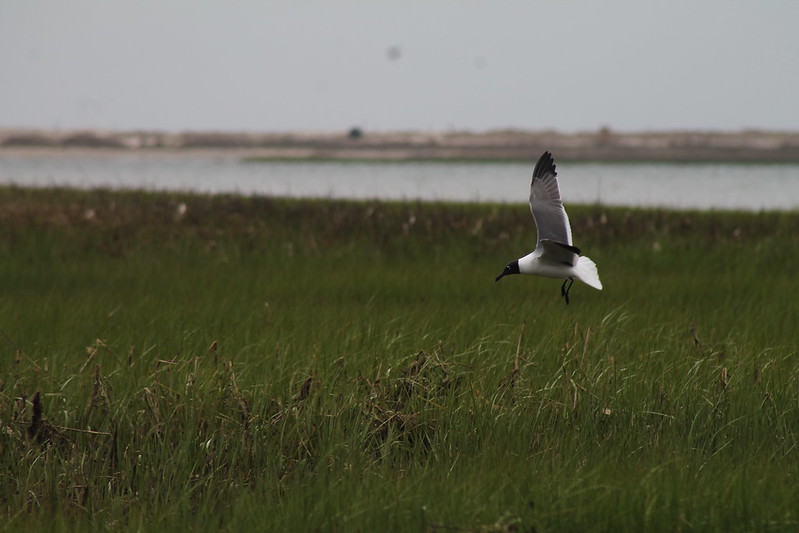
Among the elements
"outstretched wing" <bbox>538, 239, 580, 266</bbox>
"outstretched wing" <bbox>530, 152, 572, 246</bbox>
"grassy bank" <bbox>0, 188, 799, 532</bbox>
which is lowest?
"grassy bank" <bbox>0, 188, 799, 532</bbox>

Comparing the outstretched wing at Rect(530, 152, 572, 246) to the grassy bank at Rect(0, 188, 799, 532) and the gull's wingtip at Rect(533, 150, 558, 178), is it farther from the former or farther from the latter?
the grassy bank at Rect(0, 188, 799, 532)

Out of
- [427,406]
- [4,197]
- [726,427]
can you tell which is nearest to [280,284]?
[427,406]

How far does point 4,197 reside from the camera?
66.7 feet

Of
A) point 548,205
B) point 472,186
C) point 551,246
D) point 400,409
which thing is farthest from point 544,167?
point 472,186

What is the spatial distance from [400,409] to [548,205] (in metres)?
2.79

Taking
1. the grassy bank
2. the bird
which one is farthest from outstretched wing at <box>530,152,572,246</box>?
the grassy bank

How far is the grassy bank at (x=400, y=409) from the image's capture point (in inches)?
185

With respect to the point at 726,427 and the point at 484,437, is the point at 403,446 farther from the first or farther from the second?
the point at 726,427

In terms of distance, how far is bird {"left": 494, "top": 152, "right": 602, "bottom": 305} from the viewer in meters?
3.46

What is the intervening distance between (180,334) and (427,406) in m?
2.71

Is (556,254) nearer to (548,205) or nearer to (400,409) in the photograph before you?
(548,205)

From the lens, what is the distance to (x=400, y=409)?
6.15 m

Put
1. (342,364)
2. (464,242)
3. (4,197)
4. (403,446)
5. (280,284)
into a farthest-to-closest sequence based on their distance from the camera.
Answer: (4,197) → (464,242) → (280,284) → (342,364) → (403,446)

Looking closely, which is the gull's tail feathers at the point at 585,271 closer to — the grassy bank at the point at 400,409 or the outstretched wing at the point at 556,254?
the outstretched wing at the point at 556,254
